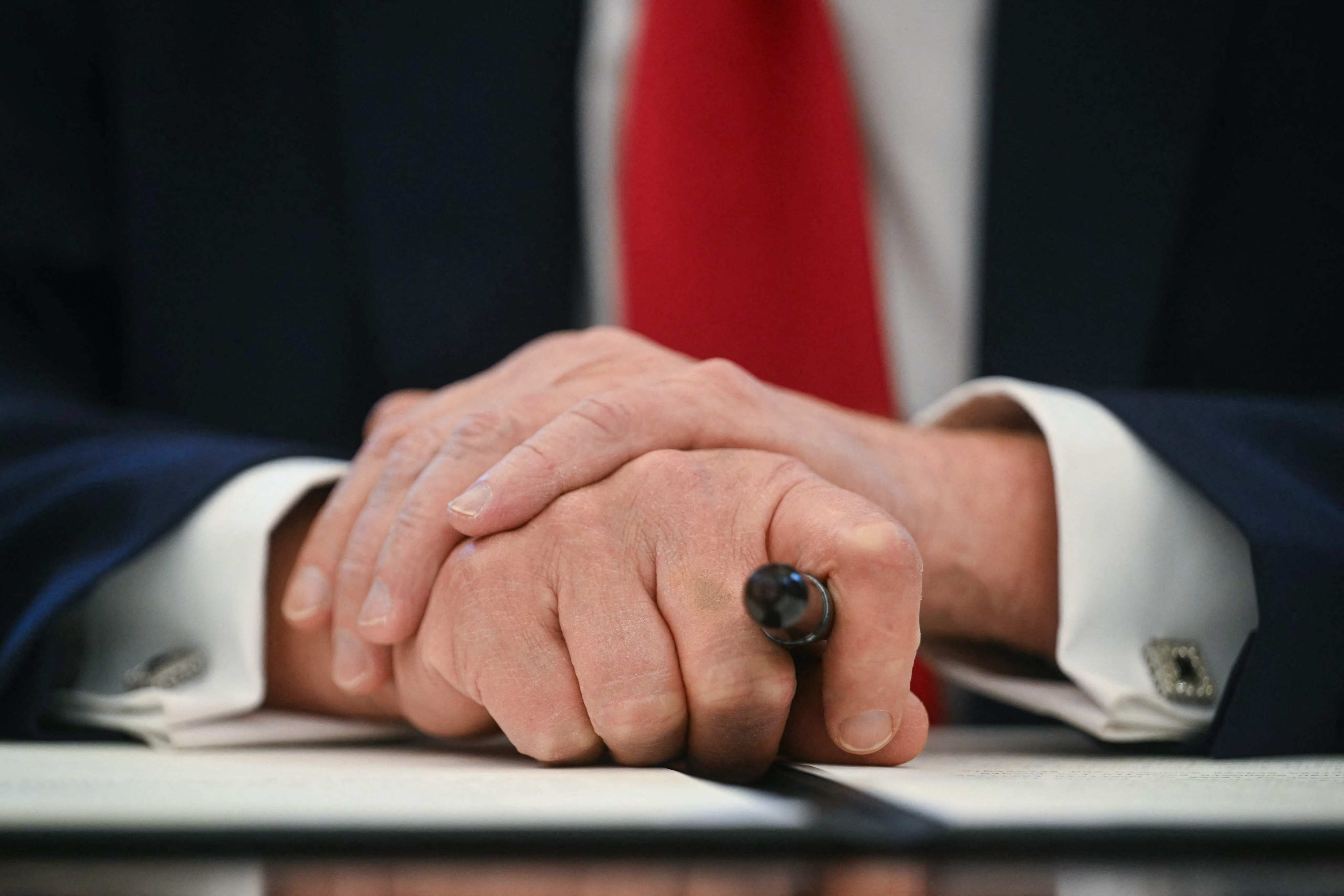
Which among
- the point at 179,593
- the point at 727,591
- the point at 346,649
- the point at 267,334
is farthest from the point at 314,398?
the point at 727,591

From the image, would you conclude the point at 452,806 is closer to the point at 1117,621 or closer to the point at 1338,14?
the point at 1117,621

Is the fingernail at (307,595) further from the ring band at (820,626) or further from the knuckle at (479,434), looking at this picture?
the ring band at (820,626)

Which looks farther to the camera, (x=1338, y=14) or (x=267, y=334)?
(x=267, y=334)

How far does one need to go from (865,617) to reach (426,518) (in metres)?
0.21

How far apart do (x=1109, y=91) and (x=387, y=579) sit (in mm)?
743

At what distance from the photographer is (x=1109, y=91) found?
0.90 meters

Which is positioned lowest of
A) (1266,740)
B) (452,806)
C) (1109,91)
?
(1266,740)

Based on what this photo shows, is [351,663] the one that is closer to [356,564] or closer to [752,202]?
[356,564]

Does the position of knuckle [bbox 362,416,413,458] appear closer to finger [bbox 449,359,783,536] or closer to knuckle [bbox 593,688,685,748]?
finger [bbox 449,359,783,536]

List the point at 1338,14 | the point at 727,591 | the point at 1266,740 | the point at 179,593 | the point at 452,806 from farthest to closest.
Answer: the point at 1338,14, the point at 179,593, the point at 1266,740, the point at 727,591, the point at 452,806

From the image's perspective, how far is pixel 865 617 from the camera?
358 mm

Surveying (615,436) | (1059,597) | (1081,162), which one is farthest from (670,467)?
(1081,162)

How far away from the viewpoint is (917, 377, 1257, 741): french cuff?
53cm

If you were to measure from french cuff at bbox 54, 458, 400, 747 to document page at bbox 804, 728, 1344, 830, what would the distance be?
302 millimetres
